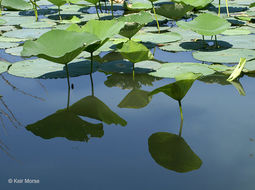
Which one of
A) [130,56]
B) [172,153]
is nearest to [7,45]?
[130,56]

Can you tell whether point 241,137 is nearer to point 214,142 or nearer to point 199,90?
point 214,142

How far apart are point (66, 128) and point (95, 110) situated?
225mm

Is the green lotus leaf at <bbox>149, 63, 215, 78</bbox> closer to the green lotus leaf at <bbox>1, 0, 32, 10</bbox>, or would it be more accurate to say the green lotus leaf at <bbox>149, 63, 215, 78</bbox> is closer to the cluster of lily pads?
the cluster of lily pads

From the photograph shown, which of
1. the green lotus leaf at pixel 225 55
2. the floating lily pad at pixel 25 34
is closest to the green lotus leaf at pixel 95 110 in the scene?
the green lotus leaf at pixel 225 55

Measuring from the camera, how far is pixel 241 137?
4.65ft

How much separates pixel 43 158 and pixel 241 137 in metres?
0.77

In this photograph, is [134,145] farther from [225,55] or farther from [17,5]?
Result: [17,5]

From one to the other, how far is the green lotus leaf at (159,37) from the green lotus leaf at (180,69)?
70cm

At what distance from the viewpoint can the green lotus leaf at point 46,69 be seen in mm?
2195

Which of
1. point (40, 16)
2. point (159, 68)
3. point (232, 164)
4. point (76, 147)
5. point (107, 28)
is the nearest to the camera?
point (232, 164)

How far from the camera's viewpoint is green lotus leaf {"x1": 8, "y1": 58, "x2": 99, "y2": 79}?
86.4 inches

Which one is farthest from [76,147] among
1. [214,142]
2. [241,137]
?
[241,137]

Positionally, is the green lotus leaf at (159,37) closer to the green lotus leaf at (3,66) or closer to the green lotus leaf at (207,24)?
the green lotus leaf at (207,24)

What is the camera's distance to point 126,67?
2.31 metres
